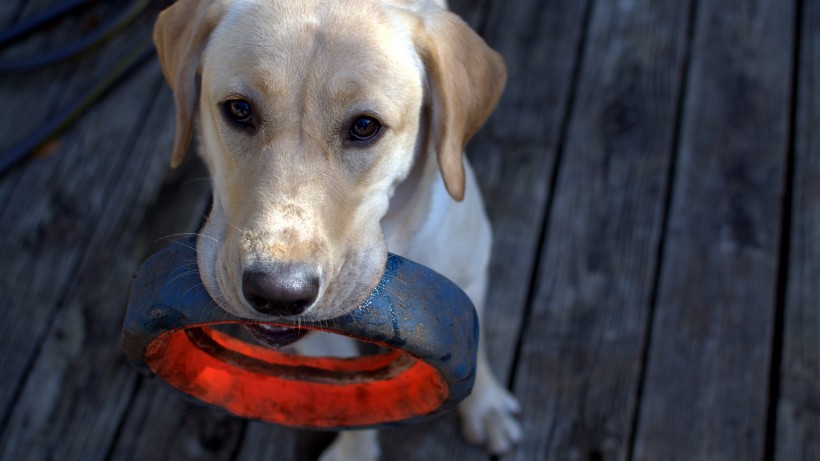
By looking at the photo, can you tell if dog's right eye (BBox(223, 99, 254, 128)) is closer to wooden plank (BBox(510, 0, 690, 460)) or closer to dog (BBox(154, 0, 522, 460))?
dog (BBox(154, 0, 522, 460))

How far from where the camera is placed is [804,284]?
2.98 metres

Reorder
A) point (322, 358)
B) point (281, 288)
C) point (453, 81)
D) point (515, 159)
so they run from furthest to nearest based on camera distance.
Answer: point (515, 159)
point (322, 358)
point (453, 81)
point (281, 288)

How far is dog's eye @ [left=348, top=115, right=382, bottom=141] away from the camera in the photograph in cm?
196

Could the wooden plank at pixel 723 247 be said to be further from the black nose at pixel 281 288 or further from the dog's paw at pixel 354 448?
the black nose at pixel 281 288

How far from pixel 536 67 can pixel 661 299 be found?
1.12m

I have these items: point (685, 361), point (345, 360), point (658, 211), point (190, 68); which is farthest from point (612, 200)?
point (190, 68)

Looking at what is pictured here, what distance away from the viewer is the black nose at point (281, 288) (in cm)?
174

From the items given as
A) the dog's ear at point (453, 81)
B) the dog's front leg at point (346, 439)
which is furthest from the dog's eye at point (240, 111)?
the dog's front leg at point (346, 439)

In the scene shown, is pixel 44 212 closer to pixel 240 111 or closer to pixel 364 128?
pixel 240 111

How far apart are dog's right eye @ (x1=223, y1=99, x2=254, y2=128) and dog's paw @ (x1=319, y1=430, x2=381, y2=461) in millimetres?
1162

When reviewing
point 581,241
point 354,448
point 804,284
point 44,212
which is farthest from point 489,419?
point 44,212

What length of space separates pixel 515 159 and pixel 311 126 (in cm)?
155

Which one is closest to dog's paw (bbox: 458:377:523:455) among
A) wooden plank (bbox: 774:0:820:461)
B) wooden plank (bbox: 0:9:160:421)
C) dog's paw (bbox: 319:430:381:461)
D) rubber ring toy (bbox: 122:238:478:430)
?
dog's paw (bbox: 319:430:381:461)

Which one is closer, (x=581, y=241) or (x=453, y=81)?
(x=453, y=81)
